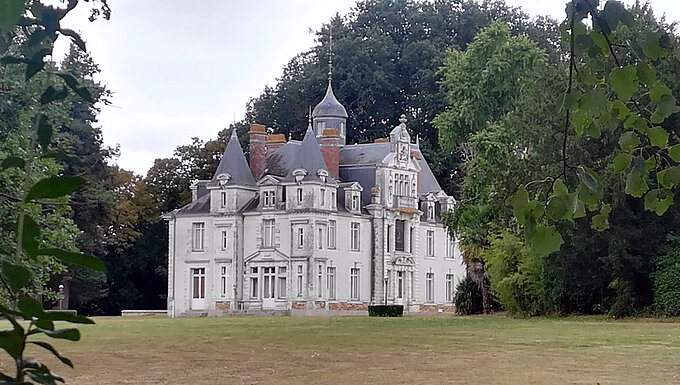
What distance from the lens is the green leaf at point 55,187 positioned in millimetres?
1171

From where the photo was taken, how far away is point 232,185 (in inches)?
1885

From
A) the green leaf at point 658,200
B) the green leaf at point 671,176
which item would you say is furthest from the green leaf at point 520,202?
the green leaf at point 658,200

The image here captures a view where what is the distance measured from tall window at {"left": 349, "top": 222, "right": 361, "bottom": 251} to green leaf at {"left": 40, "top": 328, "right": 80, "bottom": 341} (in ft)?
155

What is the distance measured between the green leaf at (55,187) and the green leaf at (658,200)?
5.04 ft

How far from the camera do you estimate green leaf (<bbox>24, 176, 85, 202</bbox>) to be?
1.17 meters

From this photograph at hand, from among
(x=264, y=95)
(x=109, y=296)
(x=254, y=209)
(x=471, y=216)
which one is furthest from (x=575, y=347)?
(x=264, y=95)

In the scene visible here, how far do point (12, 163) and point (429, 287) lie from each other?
5135 centimetres

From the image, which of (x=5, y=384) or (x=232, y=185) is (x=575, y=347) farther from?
(x=232, y=185)

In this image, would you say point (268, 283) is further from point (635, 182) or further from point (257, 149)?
point (635, 182)

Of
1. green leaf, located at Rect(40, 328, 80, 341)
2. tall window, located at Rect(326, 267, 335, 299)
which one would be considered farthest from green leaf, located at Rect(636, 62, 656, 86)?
tall window, located at Rect(326, 267, 335, 299)

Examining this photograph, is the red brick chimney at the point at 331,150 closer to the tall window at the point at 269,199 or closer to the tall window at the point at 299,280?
the tall window at the point at 269,199

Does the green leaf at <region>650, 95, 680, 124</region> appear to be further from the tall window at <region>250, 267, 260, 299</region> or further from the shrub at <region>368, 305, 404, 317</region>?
the tall window at <region>250, 267, 260, 299</region>

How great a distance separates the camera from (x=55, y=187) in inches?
46.8

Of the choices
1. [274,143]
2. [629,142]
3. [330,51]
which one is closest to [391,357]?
[629,142]
